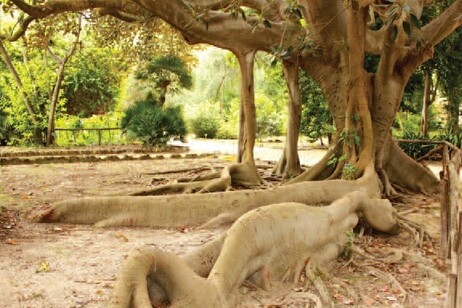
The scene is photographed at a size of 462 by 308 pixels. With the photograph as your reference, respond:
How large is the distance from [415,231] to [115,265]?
3.91 meters

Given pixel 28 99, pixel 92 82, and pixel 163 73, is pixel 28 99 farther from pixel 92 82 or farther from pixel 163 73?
pixel 163 73

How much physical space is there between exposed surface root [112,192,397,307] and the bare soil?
200 millimetres

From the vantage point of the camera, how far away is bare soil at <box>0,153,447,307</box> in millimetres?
3705

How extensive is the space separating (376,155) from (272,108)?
17.0 m

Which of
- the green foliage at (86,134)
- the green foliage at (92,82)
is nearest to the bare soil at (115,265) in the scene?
the green foliage at (86,134)

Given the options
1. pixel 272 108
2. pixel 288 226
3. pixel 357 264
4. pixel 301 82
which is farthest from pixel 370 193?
pixel 272 108

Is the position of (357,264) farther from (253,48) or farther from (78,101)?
(78,101)

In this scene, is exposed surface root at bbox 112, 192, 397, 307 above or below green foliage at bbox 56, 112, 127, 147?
below

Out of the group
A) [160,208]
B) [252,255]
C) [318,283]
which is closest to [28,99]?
[160,208]

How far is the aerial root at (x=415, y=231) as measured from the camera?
627cm

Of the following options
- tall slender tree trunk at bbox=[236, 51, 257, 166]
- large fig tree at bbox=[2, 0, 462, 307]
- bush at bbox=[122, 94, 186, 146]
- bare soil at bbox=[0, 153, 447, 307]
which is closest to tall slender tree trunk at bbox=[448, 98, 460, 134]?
large fig tree at bbox=[2, 0, 462, 307]

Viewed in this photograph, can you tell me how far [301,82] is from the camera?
622 inches

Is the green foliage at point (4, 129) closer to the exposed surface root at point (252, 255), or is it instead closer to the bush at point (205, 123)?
the bush at point (205, 123)

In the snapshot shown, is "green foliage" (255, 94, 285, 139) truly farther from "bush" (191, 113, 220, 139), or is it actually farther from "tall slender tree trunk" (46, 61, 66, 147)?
"tall slender tree trunk" (46, 61, 66, 147)
